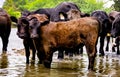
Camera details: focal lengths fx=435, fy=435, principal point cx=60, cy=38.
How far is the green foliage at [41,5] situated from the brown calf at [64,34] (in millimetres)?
53933

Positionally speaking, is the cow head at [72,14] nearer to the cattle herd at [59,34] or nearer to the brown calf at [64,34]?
the cattle herd at [59,34]

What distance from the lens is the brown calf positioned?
36.1 feet

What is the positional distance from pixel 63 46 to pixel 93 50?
91 cm

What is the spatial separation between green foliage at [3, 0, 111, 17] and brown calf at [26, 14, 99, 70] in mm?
53933

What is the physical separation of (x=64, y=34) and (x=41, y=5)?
7005cm

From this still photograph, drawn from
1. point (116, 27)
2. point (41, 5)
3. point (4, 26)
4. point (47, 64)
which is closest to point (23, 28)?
point (47, 64)

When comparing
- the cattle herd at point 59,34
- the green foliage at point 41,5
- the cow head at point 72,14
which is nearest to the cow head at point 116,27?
the cow head at point 72,14

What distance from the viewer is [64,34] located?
1143cm

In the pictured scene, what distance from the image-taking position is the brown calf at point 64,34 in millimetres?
10992

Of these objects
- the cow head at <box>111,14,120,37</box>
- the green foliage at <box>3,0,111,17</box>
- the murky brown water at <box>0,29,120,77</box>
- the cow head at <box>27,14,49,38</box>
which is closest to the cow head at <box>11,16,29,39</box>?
the cow head at <box>27,14,49,38</box>

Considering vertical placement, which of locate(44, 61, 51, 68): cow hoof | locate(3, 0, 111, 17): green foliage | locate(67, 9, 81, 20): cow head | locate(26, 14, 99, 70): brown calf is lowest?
locate(44, 61, 51, 68): cow hoof

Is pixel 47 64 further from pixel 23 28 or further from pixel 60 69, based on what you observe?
pixel 23 28

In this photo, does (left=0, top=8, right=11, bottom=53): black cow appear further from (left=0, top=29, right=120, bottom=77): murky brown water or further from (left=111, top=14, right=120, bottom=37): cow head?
(left=111, top=14, right=120, bottom=37): cow head

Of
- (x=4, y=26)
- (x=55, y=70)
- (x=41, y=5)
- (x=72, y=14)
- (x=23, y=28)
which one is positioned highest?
(x=41, y=5)
